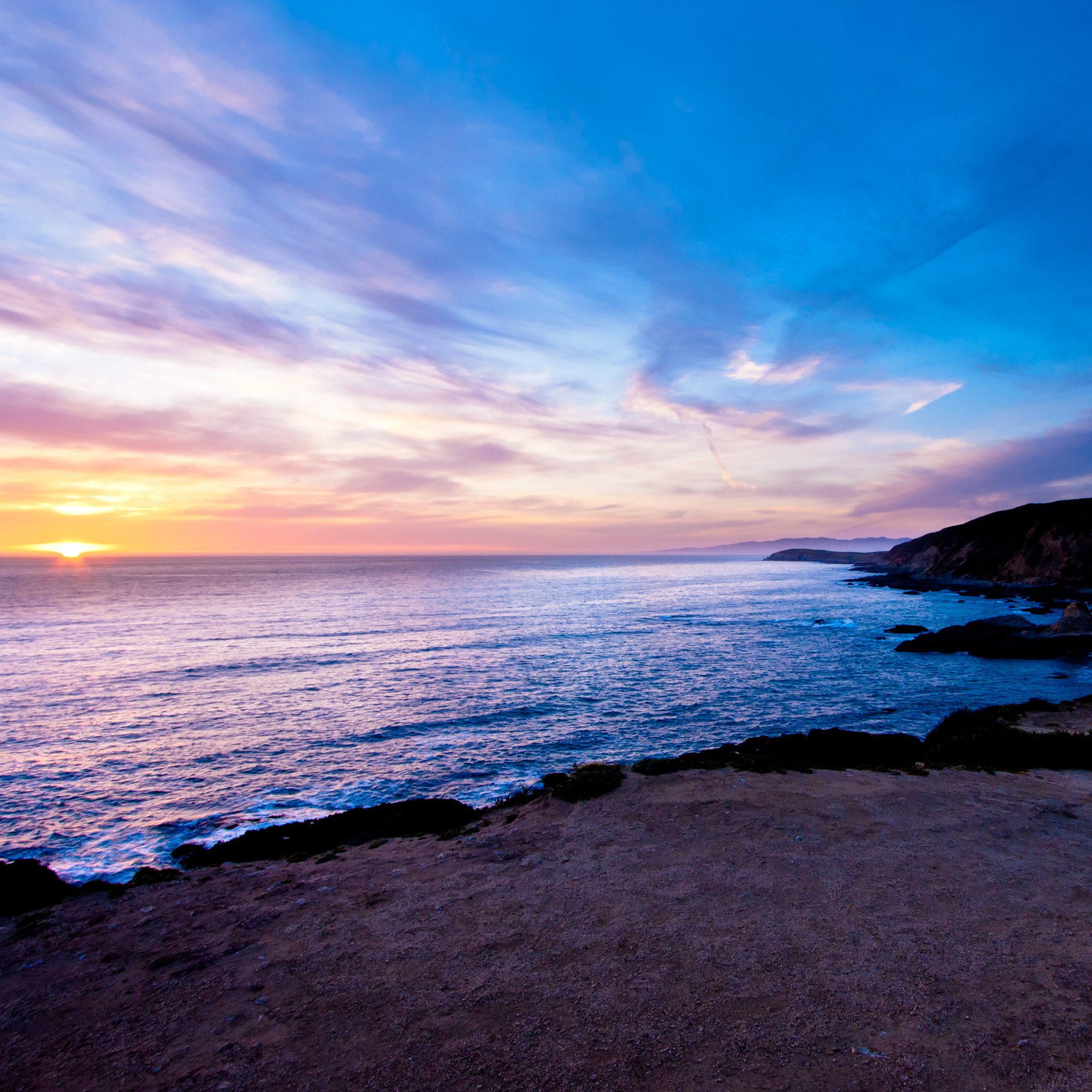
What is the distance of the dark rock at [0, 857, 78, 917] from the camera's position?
1179 cm

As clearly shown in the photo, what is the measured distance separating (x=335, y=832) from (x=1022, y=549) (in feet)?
400

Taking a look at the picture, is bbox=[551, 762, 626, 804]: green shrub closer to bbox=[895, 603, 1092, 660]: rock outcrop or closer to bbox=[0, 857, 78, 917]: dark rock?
bbox=[0, 857, 78, 917]: dark rock

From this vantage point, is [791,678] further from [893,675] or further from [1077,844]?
[1077,844]

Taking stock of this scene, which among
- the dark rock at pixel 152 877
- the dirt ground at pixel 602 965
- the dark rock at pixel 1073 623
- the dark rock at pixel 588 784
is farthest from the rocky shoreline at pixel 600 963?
the dark rock at pixel 1073 623

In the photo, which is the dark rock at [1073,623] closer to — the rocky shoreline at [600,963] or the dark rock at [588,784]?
the rocky shoreline at [600,963]

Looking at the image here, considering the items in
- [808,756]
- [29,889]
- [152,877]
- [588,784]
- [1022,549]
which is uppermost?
[1022,549]

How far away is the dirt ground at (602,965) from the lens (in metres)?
6.60

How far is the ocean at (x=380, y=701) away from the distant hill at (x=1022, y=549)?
29.9 m

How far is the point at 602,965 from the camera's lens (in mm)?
8305

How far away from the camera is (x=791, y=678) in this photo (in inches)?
1430

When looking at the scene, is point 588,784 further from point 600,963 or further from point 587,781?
point 600,963

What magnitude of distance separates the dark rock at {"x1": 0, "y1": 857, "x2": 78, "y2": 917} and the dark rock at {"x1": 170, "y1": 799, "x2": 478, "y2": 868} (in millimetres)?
2815

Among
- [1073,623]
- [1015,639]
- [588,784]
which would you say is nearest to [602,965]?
[588,784]

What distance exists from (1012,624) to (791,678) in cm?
2779
